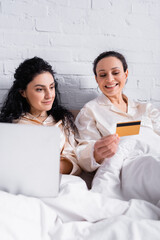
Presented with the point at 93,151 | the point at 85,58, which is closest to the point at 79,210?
the point at 93,151

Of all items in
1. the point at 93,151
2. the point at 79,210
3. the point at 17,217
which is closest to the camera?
the point at 17,217

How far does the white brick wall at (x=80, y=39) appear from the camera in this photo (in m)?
1.50

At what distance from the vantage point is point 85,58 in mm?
1619

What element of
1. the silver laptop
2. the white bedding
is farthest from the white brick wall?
the silver laptop

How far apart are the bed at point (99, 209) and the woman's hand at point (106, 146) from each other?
0.15 ft

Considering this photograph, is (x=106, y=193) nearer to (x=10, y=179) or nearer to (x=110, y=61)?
(x=10, y=179)

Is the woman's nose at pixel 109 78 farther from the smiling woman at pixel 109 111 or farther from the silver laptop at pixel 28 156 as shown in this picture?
the silver laptop at pixel 28 156

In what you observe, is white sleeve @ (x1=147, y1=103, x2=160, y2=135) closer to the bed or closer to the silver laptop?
the bed

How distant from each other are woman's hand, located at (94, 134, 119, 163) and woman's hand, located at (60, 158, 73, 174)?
204mm

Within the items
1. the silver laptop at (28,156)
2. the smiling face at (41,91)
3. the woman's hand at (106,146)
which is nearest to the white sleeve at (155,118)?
the woman's hand at (106,146)

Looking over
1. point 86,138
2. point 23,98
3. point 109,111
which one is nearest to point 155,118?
point 109,111

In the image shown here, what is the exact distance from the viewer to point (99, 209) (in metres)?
0.81

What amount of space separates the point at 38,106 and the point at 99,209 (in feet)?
2.18

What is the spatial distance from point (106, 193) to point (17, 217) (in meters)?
0.41
